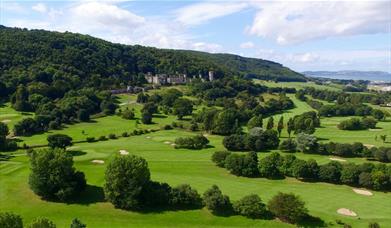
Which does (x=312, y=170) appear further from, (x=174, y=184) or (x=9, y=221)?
(x=9, y=221)

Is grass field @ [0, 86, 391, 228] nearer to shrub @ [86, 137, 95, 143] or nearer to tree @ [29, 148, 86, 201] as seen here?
tree @ [29, 148, 86, 201]

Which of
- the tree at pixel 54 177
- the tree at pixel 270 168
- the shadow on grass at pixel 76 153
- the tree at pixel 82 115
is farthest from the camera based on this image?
the tree at pixel 82 115

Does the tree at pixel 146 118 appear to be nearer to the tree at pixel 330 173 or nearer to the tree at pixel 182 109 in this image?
the tree at pixel 182 109

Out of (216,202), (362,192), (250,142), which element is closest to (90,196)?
(216,202)

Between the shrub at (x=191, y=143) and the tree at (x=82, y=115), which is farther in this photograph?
the tree at (x=82, y=115)

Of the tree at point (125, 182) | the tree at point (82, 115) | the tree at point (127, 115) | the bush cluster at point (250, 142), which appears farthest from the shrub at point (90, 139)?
the tree at point (125, 182)

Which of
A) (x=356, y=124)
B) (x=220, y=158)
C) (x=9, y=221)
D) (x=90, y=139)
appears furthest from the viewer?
(x=356, y=124)
